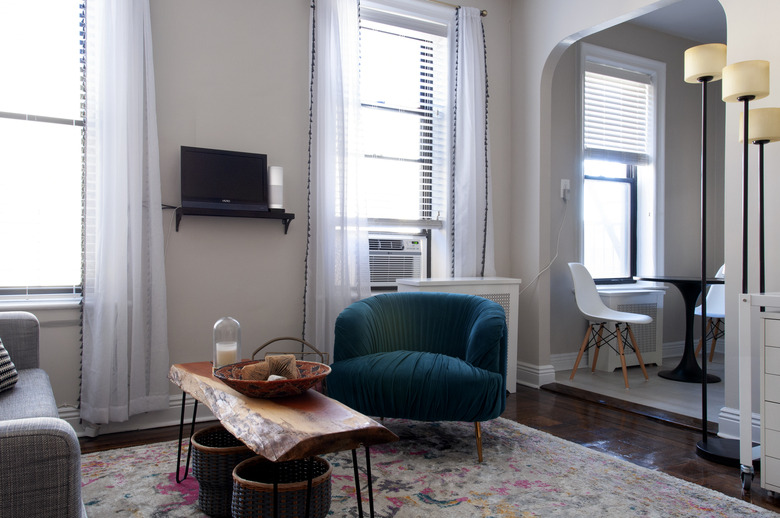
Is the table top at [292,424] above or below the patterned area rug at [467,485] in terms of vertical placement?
above

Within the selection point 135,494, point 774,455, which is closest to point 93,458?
point 135,494

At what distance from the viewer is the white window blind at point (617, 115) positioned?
4.87 metres

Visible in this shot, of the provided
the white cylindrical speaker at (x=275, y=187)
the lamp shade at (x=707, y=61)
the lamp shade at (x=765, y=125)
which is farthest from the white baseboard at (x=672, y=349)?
the white cylindrical speaker at (x=275, y=187)

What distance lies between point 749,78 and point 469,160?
1.85m

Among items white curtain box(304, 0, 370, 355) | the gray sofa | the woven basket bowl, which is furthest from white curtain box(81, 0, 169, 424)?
the gray sofa

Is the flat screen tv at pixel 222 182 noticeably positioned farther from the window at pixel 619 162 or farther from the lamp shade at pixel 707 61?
the window at pixel 619 162

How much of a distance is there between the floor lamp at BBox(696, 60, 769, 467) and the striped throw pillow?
2928 mm

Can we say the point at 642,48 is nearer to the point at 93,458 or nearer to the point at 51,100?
the point at 51,100

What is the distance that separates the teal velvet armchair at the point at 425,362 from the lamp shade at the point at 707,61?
1.53 meters

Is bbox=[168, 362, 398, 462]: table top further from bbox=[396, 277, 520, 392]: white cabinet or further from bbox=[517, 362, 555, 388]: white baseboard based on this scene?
A: bbox=[517, 362, 555, 388]: white baseboard

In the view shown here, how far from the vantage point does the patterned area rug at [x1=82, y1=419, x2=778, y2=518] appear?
6.75 ft

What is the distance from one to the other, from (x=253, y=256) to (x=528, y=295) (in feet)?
6.81

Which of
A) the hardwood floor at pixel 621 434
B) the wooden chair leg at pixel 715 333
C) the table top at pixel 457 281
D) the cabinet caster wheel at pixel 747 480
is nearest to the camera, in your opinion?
the cabinet caster wheel at pixel 747 480

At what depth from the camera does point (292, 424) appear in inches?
59.7
